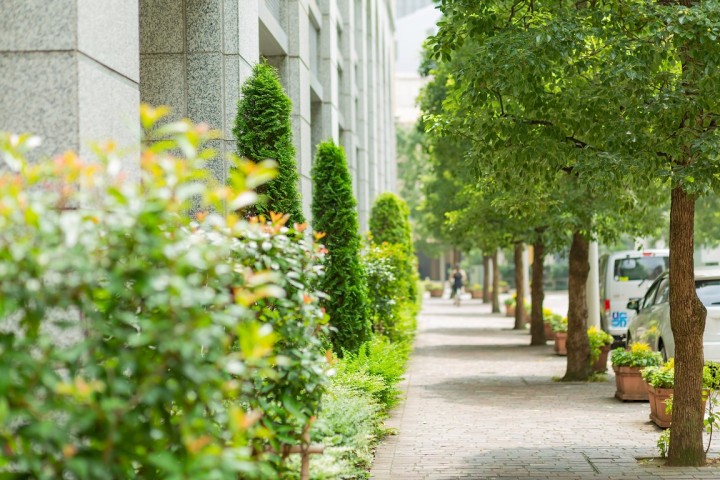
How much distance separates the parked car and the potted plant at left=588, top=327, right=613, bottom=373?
461mm

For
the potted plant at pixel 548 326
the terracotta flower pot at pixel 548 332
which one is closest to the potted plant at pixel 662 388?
the potted plant at pixel 548 326

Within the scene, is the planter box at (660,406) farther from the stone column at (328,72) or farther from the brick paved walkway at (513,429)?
the stone column at (328,72)

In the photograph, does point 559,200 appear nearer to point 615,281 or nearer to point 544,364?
point 544,364

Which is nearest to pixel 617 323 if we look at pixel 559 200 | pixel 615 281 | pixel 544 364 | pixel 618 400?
pixel 615 281

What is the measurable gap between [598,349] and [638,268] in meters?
6.67

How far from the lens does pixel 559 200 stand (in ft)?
54.3

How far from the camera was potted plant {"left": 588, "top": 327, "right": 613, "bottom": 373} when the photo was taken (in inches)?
695

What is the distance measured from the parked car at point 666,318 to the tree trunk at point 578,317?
895 millimetres

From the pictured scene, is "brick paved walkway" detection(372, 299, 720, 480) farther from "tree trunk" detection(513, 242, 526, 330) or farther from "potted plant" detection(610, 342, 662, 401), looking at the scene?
"tree trunk" detection(513, 242, 526, 330)

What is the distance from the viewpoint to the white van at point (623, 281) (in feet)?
76.4

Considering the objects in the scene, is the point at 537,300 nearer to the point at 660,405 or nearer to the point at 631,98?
the point at 660,405

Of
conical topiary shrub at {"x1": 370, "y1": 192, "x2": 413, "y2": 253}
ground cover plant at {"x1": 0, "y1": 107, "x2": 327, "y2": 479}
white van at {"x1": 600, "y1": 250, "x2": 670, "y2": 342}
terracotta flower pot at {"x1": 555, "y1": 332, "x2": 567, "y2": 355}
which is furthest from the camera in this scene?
conical topiary shrub at {"x1": 370, "y1": 192, "x2": 413, "y2": 253}

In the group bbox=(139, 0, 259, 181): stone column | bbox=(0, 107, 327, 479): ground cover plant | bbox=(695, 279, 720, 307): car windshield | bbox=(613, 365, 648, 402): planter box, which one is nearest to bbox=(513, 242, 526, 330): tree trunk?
bbox=(695, 279, 720, 307): car windshield

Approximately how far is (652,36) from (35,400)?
6.78 m
